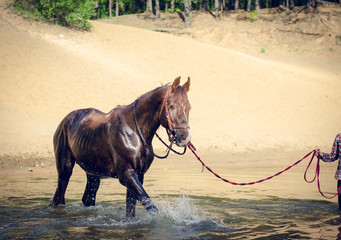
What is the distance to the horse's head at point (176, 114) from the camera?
4.64 meters

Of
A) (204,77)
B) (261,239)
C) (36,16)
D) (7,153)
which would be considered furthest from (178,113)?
(36,16)

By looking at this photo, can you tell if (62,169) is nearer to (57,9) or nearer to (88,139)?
(88,139)

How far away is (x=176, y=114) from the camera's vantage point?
4758mm

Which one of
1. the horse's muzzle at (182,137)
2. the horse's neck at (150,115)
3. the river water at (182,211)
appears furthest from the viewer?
the horse's neck at (150,115)

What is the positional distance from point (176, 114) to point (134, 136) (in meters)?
0.71

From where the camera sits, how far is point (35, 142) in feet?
45.3

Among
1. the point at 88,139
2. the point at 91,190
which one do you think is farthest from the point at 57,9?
the point at 88,139

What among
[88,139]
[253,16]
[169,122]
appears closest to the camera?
[169,122]

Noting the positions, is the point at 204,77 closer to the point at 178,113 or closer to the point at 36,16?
the point at 36,16

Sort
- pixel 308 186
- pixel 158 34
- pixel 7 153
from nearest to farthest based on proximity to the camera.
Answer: pixel 308 186
pixel 7 153
pixel 158 34

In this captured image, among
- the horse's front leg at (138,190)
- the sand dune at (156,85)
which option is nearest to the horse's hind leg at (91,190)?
the horse's front leg at (138,190)

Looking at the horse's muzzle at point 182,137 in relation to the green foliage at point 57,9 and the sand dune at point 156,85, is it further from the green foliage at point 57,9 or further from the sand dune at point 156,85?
the green foliage at point 57,9

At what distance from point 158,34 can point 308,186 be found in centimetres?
2281

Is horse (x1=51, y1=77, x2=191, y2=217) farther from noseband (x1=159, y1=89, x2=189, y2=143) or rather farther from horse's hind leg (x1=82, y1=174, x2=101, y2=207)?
horse's hind leg (x1=82, y1=174, x2=101, y2=207)
